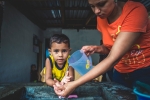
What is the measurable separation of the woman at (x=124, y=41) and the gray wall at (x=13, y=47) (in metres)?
4.07

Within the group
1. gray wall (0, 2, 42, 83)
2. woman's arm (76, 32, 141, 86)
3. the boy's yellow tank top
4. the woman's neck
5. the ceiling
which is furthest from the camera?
the ceiling

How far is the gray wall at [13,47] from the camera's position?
5091 mm

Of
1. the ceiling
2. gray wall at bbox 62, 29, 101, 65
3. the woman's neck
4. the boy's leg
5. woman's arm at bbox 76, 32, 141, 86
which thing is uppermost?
the ceiling

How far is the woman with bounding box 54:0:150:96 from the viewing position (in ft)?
3.97

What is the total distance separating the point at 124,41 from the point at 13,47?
5478 mm

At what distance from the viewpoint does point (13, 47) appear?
5.91 meters

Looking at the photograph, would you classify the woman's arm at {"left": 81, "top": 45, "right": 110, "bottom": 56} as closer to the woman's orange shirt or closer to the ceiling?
the woman's orange shirt

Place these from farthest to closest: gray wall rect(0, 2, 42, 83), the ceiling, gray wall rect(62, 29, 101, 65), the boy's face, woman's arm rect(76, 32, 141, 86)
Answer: gray wall rect(62, 29, 101, 65) → the ceiling → gray wall rect(0, 2, 42, 83) → the boy's face → woman's arm rect(76, 32, 141, 86)

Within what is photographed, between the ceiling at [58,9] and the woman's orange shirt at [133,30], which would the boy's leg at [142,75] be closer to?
the woman's orange shirt at [133,30]

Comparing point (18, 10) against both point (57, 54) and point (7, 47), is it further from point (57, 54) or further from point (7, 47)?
point (57, 54)

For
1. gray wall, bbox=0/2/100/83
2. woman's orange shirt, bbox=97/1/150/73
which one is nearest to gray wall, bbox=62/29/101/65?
gray wall, bbox=0/2/100/83

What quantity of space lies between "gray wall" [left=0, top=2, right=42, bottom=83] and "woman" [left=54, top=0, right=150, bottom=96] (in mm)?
4067

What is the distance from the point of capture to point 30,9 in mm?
7023

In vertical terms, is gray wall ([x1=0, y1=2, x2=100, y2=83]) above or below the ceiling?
below
